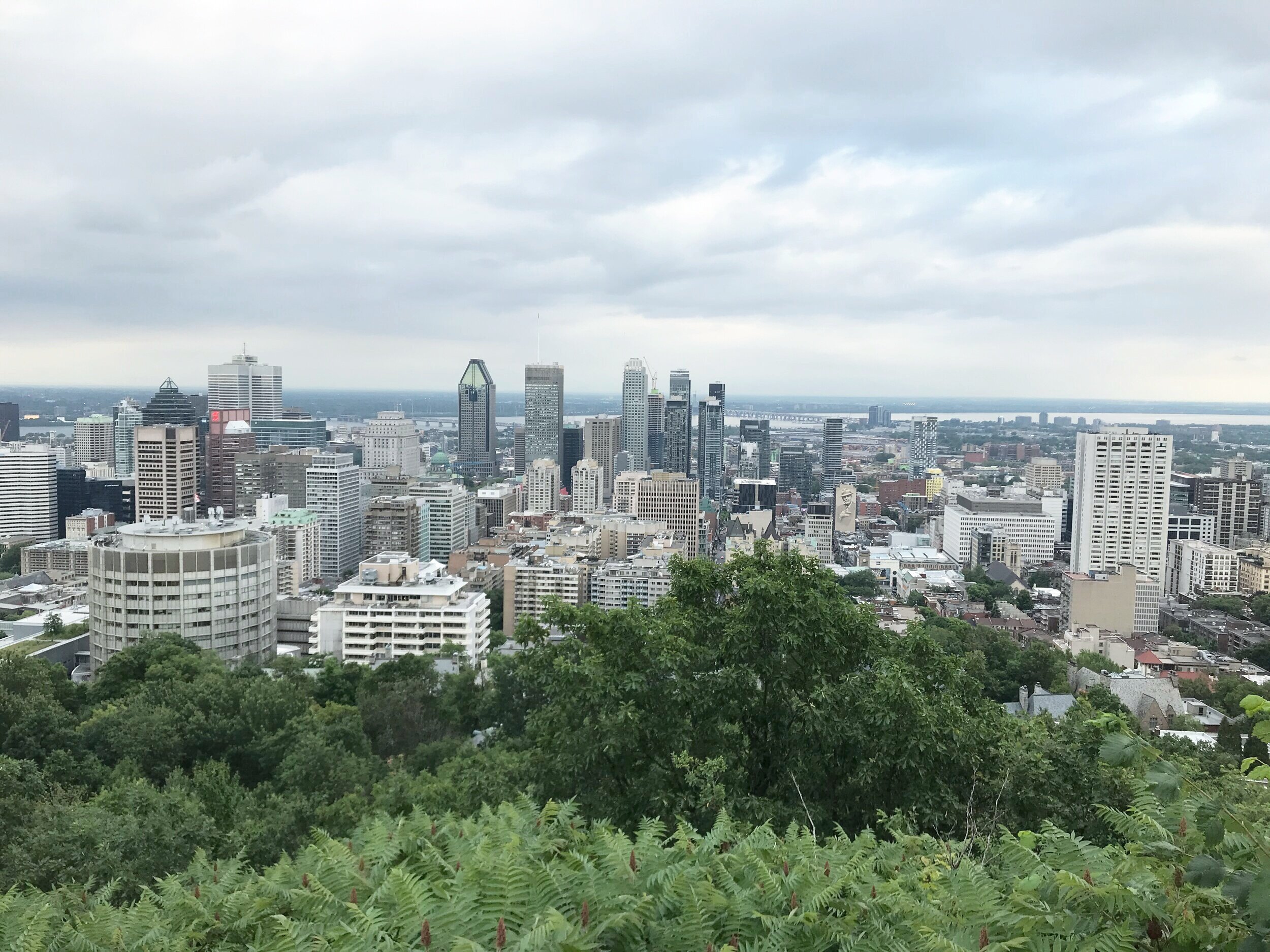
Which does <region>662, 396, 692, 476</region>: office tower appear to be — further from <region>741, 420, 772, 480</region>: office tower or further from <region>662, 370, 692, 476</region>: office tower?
<region>741, 420, 772, 480</region>: office tower

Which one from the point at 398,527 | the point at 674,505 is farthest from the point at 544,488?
the point at 398,527

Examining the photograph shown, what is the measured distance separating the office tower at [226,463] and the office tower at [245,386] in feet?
121

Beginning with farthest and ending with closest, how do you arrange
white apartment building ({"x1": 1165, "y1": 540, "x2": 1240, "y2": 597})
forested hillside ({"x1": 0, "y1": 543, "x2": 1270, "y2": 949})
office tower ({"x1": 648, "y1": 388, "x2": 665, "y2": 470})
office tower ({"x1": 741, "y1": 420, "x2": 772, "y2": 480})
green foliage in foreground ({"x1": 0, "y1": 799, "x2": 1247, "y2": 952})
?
office tower ({"x1": 648, "y1": 388, "x2": 665, "y2": 470}) < office tower ({"x1": 741, "y1": 420, "x2": 772, "y2": 480}) < white apartment building ({"x1": 1165, "y1": 540, "x2": 1240, "y2": 597}) < forested hillside ({"x1": 0, "y1": 543, "x2": 1270, "y2": 949}) < green foliage in foreground ({"x1": 0, "y1": 799, "x2": 1247, "y2": 952})

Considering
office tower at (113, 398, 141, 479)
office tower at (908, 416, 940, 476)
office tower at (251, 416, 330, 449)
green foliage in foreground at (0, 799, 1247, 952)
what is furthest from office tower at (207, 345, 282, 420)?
green foliage in foreground at (0, 799, 1247, 952)

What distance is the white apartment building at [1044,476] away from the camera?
248 ft

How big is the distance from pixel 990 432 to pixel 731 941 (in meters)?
134

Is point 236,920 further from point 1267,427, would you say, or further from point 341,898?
point 1267,427

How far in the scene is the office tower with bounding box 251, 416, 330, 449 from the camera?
88312 mm

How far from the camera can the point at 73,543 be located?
4403 centimetres

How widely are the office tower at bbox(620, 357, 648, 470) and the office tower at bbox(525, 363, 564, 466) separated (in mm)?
6155

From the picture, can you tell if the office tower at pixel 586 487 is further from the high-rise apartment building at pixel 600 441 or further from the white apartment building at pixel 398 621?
the white apartment building at pixel 398 621

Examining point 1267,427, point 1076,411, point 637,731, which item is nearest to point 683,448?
point 1267,427

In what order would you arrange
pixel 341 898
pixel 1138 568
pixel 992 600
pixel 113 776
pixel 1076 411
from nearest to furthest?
pixel 341 898 → pixel 113 776 → pixel 992 600 → pixel 1138 568 → pixel 1076 411

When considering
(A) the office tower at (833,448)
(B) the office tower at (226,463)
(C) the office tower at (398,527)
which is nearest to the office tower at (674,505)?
(C) the office tower at (398,527)
